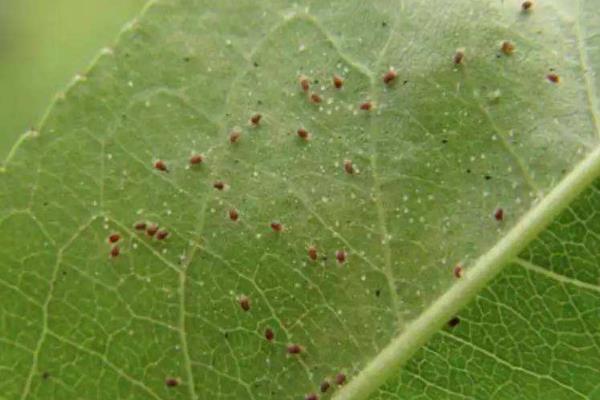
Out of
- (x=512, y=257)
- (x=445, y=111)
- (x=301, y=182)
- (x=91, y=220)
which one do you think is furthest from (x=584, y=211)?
(x=91, y=220)

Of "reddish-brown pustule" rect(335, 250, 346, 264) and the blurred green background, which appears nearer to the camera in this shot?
"reddish-brown pustule" rect(335, 250, 346, 264)

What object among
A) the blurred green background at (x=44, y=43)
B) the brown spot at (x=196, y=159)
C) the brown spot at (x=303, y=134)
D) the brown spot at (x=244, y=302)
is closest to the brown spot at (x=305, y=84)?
the brown spot at (x=303, y=134)

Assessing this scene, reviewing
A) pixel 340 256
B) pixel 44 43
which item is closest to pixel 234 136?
pixel 340 256

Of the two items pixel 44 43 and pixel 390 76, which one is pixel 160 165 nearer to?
pixel 390 76

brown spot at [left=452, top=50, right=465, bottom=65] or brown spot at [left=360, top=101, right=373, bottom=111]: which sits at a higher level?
brown spot at [left=360, top=101, right=373, bottom=111]

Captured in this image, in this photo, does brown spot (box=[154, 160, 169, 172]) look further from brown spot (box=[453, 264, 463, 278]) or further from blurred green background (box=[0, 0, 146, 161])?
blurred green background (box=[0, 0, 146, 161])

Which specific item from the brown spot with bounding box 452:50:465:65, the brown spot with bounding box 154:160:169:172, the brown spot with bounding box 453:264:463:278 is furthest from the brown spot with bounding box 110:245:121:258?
the brown spot with bounding box 452:50:465:65

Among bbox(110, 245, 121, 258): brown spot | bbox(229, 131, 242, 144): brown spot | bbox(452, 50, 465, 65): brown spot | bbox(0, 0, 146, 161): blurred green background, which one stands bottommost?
bbox(452, 50, 465, 65): brown spot
